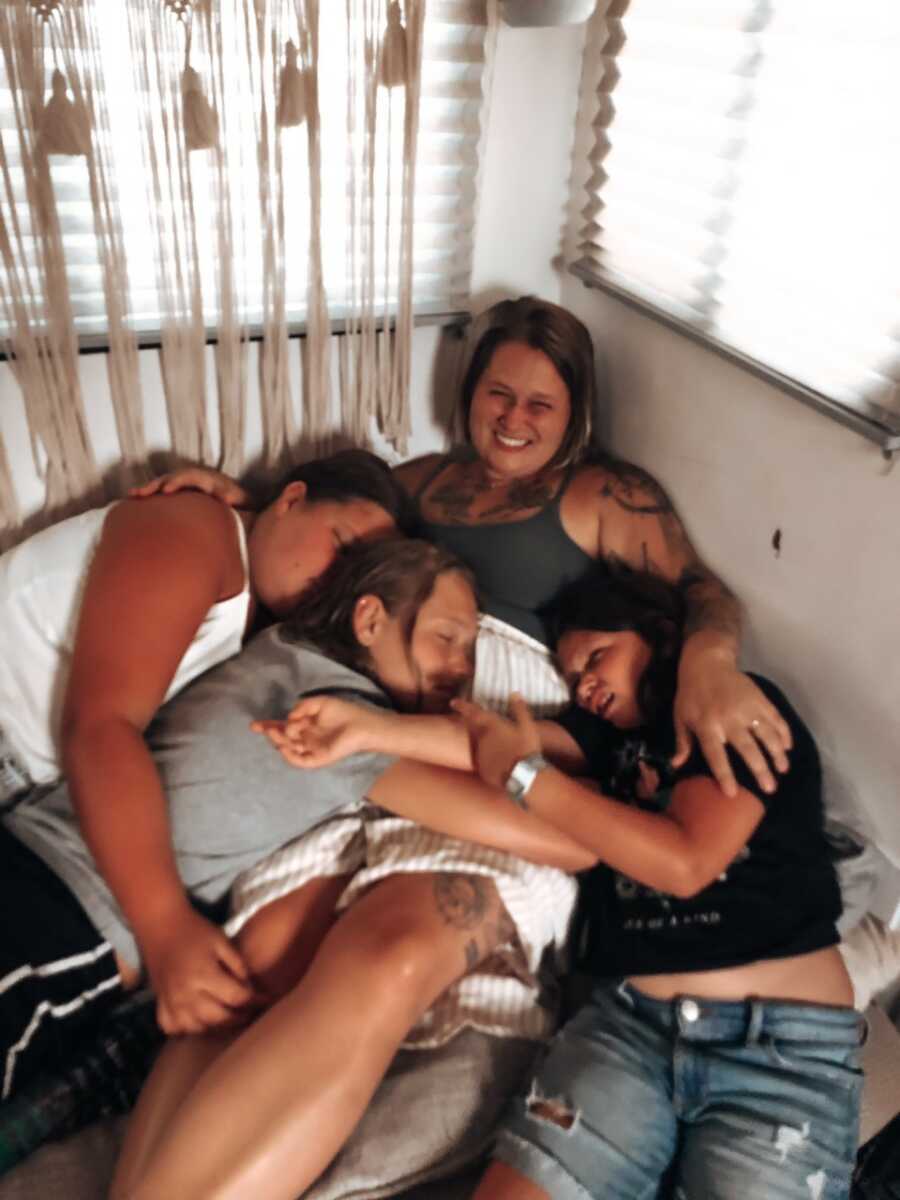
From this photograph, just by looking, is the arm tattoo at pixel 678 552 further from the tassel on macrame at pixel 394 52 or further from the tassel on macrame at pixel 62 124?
the tassel on macrame at pixel 62 124

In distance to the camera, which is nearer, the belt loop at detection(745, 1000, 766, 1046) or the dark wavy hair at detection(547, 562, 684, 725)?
the belt loop at detection(745, 1000, 766, 1046)

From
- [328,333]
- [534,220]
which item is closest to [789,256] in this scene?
[534,220]

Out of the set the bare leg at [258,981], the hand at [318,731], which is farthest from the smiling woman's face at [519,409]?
the bare leg at [258,981]

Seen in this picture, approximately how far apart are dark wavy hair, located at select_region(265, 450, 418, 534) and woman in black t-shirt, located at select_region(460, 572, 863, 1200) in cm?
43

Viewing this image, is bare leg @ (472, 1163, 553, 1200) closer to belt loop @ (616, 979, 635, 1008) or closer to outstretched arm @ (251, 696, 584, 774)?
belt loop @ (616, 979, 635, 1008)

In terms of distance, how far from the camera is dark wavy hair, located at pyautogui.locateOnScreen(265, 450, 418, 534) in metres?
1.47

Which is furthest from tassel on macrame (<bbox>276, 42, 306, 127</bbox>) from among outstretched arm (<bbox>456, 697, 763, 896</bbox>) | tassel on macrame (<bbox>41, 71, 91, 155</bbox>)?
outstretched arm (<bbox>456, 697, 763, 896</bbox>)

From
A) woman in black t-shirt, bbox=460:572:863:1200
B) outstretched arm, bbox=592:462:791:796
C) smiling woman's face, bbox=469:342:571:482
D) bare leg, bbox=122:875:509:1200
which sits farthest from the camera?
smiling woman's face, bbox=469:342:571:482

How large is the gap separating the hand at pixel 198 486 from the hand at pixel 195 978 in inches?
23.6

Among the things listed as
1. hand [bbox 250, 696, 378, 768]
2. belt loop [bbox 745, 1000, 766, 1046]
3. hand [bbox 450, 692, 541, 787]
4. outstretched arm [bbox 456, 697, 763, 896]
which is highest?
hand [bbox 250, 696, 378, 768]

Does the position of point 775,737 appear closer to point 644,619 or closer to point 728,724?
point 728,724

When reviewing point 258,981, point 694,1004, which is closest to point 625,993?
point 694,1004

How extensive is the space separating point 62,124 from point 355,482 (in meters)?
0.61

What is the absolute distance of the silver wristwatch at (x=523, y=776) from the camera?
1120mm
